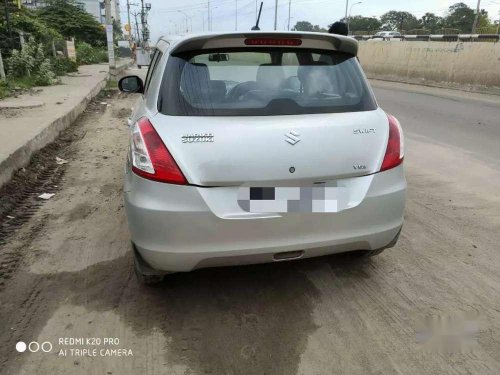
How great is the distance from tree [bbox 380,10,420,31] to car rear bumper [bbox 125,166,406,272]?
105319mm

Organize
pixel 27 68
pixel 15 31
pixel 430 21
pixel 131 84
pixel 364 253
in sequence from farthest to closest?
pixel 430 21
pixel 15 31
pixel 27 68
pixel 131 84
pixel 364 253

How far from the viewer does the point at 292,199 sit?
104 inches

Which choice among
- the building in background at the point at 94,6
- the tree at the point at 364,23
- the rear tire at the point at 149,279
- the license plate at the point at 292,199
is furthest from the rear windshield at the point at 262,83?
the tree at the point at 364,23

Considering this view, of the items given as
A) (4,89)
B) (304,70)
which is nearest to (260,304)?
(304,70)

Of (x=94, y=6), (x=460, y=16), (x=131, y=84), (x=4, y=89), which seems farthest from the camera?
(x=460, y=16)

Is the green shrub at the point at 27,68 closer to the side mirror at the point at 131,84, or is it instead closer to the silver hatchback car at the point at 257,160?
the side mirror at the point at 131,84

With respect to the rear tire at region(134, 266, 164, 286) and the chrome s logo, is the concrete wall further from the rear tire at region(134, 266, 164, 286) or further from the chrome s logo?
the rear tire at region(134, 266, 164, 286)

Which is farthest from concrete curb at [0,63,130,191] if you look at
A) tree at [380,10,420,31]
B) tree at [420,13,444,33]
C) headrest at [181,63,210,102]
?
tree at [380,10,420,31]

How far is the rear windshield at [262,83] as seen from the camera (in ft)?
9.14

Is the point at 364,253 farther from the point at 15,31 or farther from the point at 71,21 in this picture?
the point at 71,21

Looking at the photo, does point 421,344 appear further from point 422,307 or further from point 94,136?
point 94,136

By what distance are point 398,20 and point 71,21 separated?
84.9m

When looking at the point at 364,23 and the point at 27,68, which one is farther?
the point at 364,23

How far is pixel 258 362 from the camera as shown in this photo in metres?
2.48
